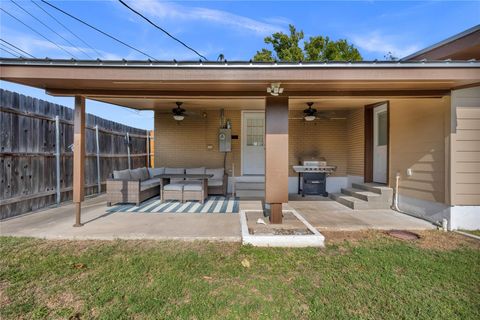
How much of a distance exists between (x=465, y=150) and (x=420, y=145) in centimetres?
78

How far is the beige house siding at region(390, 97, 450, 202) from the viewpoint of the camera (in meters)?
4.77

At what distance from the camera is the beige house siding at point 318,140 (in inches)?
333

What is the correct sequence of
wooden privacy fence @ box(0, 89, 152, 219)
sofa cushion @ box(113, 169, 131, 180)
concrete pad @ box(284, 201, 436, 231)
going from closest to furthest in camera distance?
concrete pad @ box(284, 201, 436, 231) → wooden privacy fence @ box(0, 89, 152, 219) → sofa cushion @ box(113, 169, 131, 180)

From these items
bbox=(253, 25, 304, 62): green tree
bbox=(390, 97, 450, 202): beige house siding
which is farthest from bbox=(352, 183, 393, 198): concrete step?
bbox=(253, 25, 304, 62): green tree

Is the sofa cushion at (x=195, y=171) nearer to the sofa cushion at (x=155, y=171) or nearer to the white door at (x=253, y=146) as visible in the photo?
the sofa cushion at (x=155, y=171)

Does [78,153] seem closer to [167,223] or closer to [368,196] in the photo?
[167,223]

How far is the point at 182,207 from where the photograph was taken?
20.3 feet

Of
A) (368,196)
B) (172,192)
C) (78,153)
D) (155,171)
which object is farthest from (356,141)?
(78,153)

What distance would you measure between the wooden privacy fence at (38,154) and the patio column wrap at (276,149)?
4.95m

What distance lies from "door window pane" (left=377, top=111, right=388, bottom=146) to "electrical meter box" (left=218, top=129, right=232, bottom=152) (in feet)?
14.8

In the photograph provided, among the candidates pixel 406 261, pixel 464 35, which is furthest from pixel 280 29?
pixel 406 261

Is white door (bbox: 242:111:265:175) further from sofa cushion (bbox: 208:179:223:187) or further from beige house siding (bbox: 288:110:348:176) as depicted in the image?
sofa cushion (bbox: 208:179:223:187)

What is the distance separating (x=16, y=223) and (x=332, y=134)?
858 cm

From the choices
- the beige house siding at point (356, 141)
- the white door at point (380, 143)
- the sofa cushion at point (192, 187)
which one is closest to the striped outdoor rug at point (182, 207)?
the sofa cushion at point (192, 187)
